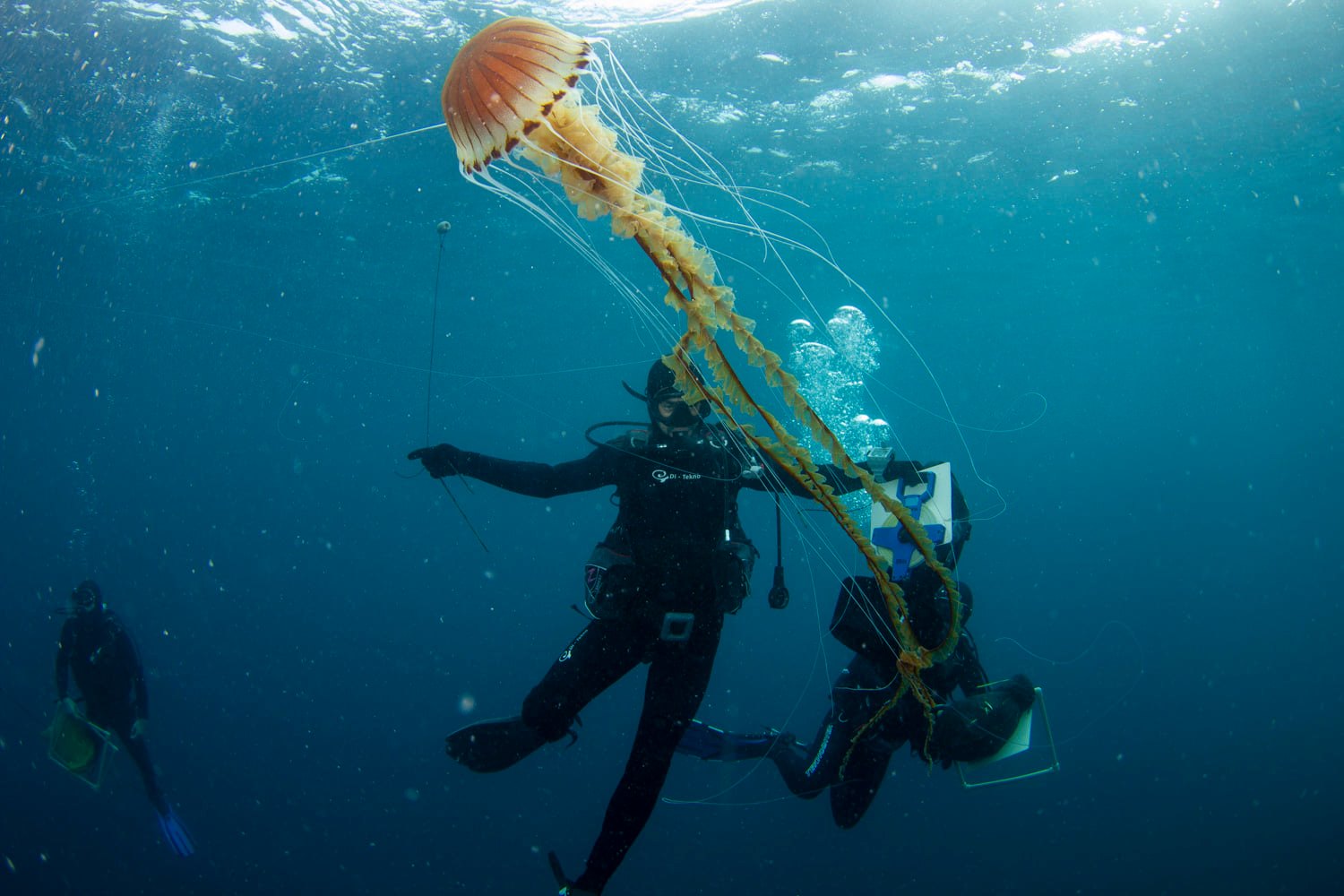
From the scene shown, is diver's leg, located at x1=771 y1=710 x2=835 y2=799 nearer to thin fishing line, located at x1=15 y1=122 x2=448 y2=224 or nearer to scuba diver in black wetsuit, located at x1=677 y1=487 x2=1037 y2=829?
scuba diver in black wetsuit, located at x1=677 y1=487 x2=1037 y2=829

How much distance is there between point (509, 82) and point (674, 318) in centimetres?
2102

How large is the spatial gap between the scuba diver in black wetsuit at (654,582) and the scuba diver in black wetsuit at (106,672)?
5.80 m

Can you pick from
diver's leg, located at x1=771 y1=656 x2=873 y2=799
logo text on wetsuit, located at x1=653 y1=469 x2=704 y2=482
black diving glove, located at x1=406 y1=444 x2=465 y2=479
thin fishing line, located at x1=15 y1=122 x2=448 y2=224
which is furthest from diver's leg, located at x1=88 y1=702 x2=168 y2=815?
thin fishing line, located at x1=15 y1=122 x2=448 y2=224

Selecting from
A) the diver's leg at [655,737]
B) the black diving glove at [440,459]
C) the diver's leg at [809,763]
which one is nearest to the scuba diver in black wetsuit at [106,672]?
the black diving glove at [440,459]

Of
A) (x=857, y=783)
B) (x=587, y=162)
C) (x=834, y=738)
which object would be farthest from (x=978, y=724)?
(x=587, y=162)

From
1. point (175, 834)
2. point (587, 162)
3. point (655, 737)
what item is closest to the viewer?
point (587, 162)

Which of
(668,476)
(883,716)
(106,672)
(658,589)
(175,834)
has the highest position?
(668,476)

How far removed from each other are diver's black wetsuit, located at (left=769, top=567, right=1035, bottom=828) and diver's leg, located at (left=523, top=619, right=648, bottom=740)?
128cm

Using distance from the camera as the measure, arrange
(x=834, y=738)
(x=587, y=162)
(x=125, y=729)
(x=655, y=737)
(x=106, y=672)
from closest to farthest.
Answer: (x=587, y=162)
(x=655, y=737)
(x=834, y=738)
(x=106, y=672)
(x=125, y=729)

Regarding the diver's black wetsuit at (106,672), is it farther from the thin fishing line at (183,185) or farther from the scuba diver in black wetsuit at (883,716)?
the thin fishing line at (183,185)

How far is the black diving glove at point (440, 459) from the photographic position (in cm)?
392

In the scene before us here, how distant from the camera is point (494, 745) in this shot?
3.91m

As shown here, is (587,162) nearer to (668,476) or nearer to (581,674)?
(668,476)

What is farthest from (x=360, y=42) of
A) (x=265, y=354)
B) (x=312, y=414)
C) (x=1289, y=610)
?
(x=1289, y=610)
